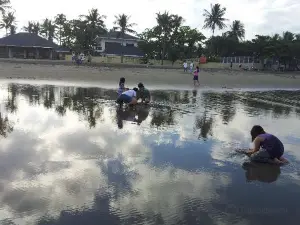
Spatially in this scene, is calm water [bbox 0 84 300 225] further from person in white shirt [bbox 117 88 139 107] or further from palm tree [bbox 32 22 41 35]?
palm tree [bbox 32 22 41 35]

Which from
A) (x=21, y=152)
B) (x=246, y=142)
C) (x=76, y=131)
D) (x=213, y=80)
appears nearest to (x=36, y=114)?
(x=76, y=131)

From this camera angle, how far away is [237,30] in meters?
79.6

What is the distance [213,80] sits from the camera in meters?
36.0

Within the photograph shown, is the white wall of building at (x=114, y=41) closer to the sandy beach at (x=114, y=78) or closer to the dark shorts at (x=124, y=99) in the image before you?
the sandy beach at (x=114, y=78)

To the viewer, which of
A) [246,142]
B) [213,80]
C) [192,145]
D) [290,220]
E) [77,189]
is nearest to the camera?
[290,220]

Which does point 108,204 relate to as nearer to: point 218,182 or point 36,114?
point 218,182

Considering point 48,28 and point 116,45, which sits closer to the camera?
point 116,45

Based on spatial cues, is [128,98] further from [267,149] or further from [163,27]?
[163,27]

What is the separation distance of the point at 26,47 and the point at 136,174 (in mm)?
58032

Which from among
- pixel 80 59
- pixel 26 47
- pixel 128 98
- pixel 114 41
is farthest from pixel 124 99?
pixel 114 41

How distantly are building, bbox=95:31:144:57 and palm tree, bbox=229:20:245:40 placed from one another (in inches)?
853

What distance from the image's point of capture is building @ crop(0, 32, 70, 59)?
193 ft

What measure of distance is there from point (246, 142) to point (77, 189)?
5.30m

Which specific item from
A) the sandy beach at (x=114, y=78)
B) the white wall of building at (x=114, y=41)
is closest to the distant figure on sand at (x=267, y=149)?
the sandy beach at (x=114, y=78)
